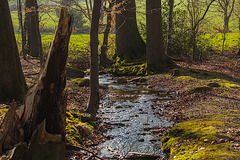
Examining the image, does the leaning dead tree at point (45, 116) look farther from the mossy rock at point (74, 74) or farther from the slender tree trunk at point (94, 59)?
the mossy rock at point (74, 74)

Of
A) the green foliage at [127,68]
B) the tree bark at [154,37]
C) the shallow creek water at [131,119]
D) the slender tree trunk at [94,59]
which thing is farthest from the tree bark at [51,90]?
the green foliage at [127,68]

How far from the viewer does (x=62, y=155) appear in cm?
448

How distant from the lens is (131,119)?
9.30 m

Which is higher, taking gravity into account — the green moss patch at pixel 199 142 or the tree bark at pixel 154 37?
the tree bark at pixel 154 37

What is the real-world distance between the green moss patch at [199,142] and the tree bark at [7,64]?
16.8 ft

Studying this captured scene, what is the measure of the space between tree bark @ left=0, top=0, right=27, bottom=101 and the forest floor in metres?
0.83

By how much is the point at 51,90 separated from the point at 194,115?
231 inches

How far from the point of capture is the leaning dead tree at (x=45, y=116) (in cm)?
419

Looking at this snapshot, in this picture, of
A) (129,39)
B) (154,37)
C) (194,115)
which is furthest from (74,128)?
(129,39)

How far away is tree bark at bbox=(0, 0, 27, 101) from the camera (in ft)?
27.6

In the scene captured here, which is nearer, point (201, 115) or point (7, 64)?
point (7, 64)

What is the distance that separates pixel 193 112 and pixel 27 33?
22117 mm

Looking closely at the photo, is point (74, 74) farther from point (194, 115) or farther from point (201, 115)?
point (201, 115)

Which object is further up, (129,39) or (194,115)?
(129,39)
